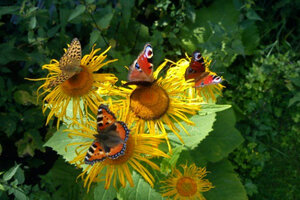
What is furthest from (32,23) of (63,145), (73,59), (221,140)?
(221,140)

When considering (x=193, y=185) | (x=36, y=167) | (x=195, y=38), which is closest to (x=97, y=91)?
(x=193, y=185)

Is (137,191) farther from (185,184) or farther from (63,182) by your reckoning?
(63,182)

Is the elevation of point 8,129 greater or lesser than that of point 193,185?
greater

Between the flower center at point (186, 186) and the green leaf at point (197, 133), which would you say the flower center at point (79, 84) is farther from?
the flower center at point (186, 186)

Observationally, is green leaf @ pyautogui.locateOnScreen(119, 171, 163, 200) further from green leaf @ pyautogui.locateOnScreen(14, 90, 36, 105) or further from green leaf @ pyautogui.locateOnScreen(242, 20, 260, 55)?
green leaf @ pyautogui.locateOnScreen(242, 20, 260, 55)

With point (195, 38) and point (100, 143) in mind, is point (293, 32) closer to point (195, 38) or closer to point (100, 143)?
point (195, 38)

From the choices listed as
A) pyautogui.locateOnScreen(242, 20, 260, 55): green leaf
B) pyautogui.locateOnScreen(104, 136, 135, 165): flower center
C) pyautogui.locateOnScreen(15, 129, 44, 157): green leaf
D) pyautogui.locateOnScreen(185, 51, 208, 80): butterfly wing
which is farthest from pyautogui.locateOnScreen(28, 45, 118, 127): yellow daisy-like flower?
pyautogui.locateOnScreen(242, 20, 260, 55): green leaf
